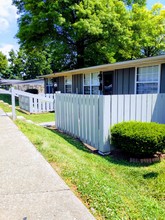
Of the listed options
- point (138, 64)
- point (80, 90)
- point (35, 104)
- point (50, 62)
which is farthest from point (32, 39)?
point (50, 62)

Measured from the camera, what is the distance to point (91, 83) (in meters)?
13.4

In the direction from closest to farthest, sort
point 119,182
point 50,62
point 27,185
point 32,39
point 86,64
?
1. point 27,185
2. point 119,182
3. point 32,39
4. point 86,64
5. point 50,62

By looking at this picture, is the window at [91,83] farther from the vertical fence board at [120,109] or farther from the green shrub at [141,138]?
the green shrub at [141,138]

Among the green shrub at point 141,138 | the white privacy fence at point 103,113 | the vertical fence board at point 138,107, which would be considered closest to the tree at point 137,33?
the white privacy fence at point 103,113

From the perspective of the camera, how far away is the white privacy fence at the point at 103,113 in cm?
491

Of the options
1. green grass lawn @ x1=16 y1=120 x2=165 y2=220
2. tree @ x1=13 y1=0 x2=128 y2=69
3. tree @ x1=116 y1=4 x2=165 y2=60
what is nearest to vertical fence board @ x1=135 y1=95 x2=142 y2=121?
green grass lawn @ x1=16 y1=120 x2=165 y2=220

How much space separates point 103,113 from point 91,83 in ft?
28.9

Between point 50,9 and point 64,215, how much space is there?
57.9 ft

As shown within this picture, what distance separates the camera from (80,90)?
48.3ft

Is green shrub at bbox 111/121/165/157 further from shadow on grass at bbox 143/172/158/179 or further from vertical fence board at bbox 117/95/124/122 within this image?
shadow on grass at bbox 143/172/158/179

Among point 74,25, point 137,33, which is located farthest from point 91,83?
point 137,33

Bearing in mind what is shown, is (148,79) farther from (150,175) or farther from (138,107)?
(150,175)


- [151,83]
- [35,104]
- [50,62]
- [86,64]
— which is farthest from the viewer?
[50,62]

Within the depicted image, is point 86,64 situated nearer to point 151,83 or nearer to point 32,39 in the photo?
point 32,39
